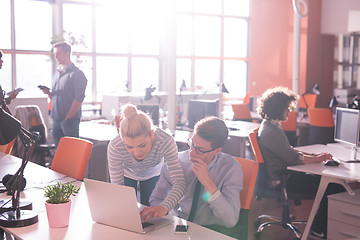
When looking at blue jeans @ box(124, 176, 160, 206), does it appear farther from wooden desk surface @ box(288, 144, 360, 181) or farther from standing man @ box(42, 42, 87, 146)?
standing man @ box(42, 42, 87, 146)

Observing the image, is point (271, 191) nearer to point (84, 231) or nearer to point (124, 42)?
point (84, 231)

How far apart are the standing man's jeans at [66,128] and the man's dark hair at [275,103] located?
1.96 m

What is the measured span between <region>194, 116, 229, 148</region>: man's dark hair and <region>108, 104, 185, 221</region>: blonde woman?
21 cm

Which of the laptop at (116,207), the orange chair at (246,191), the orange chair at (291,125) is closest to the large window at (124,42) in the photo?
the orange chair at (291,125)

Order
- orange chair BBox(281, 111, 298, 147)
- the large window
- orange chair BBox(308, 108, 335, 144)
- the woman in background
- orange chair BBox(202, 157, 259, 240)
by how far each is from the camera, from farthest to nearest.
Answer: the large window, orange chair BBox(308, 108, 335, 144), orange chair BBox(281, 111, 298, 147), the woman in background, orange chair BBox(202, 157, 259, 240)

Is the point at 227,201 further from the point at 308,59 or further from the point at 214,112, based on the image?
the point at 308,59

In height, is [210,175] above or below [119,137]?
below

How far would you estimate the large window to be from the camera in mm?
8859

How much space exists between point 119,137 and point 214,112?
10.0 feet

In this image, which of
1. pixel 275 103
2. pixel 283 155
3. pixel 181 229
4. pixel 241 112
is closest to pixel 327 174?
pixel 283 155

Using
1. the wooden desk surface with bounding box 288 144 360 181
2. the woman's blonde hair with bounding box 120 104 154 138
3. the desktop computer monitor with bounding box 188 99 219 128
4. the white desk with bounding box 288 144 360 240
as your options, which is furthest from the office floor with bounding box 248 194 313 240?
the woman's blonde hair with bounding box 120 104 154 138

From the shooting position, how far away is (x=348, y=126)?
3.67m

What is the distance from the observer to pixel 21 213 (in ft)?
6.31

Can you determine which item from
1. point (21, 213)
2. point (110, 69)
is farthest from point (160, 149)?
point (110, 69)
